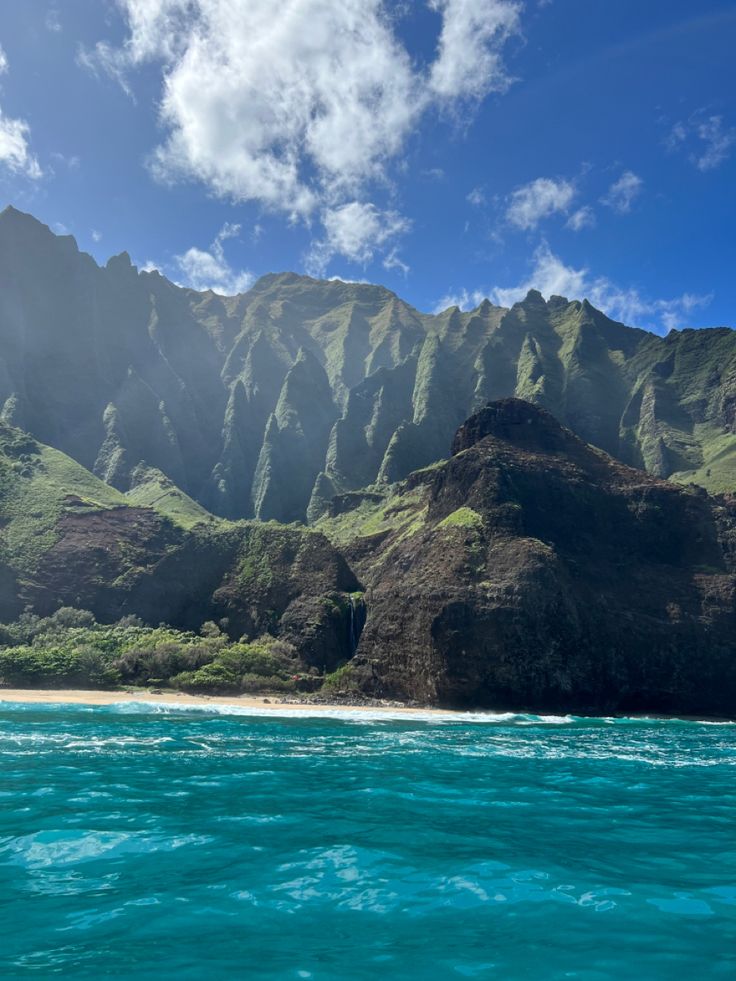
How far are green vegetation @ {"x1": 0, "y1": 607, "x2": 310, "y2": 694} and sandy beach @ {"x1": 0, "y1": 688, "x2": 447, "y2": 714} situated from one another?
202 cm

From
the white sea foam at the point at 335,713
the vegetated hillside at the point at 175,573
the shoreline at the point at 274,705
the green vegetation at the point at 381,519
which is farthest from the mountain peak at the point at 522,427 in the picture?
the white sea foam at the point at 335,713

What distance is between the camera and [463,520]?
95.6 metres

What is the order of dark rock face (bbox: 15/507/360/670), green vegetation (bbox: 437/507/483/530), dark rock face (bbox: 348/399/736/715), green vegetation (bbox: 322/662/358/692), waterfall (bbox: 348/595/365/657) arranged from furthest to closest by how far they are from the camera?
dark rock face (bbox: 15/507/360/670) → waterfall (bbox: 348/595/365/657) → green vegetation (bbox: 437/507/483/530) → green vegetation (bbox: 322/662/358/692) → dark rock face (bbox: 348/399/736/715)

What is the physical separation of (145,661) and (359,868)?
79.7 m

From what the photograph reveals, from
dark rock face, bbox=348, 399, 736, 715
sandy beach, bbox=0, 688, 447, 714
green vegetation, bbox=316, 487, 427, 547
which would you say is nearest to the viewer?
sandy beach, bbox=0, 688, 447, 714

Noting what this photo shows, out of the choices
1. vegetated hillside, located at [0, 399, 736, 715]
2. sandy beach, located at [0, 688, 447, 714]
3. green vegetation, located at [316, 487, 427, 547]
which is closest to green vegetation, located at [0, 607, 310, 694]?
vegetated hillside, located at [0, 399, 736, 715]

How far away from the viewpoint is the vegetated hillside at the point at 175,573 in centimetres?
9999

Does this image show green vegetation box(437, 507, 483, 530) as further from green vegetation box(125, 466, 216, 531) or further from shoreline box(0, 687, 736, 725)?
green vegetation box(125, 466, 216, 531)

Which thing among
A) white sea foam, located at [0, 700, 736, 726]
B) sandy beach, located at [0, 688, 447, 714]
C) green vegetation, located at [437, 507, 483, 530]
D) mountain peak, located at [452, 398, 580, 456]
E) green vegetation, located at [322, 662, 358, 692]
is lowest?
sandy beach, located at [0, 688, 447, 714]

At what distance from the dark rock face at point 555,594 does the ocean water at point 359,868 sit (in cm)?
4626

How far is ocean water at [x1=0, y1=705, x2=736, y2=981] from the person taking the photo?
33.2 feet

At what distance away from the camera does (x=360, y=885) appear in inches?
528

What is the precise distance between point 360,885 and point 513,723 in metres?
51.1

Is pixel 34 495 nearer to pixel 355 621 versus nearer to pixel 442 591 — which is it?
pixel 355 621
